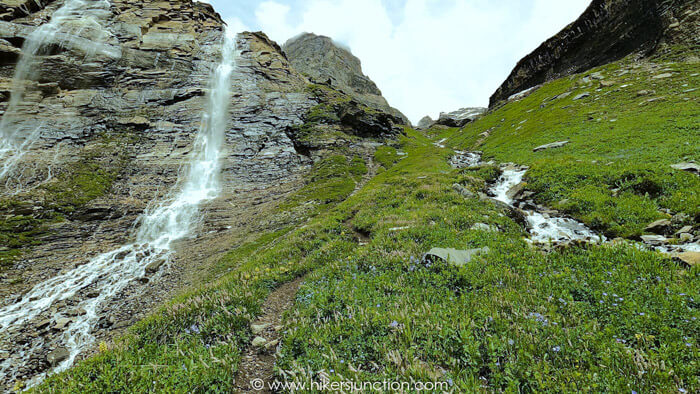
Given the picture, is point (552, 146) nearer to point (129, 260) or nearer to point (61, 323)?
point (61, 323)

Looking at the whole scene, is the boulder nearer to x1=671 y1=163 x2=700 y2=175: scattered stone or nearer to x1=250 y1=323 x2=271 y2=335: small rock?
x1=671 y1=163 x2=700 y2=175: scattered stone

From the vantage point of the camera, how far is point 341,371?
405cm

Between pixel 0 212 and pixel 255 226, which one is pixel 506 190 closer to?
pixel 255 226

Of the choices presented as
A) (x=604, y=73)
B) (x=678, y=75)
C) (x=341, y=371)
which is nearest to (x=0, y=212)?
(x=341, y=371)

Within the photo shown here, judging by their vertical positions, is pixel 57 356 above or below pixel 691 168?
above

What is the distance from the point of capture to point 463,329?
4273mm

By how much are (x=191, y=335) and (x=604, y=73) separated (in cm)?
7616

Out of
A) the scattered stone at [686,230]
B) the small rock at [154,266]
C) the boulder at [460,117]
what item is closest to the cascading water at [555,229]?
the scattered stone at [686,230]

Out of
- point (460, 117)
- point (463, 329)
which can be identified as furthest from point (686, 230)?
point (460, 117)

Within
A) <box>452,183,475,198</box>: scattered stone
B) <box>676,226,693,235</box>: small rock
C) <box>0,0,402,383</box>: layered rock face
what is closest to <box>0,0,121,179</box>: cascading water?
<box>0,0,402,383</box>: layered rock face

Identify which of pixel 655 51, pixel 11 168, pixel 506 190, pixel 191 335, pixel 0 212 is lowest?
pixel 506 190

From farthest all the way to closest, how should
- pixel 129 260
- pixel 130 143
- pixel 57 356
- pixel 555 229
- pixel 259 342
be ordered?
1. pixel 130 143
2. pixel 129 260
3. pixel 57 356
4. pixel 555 229
5. pixel 259 342

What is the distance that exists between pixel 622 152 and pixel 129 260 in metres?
42.6

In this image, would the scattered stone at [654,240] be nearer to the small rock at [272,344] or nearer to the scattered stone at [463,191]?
the scattered stone at [463,191]
